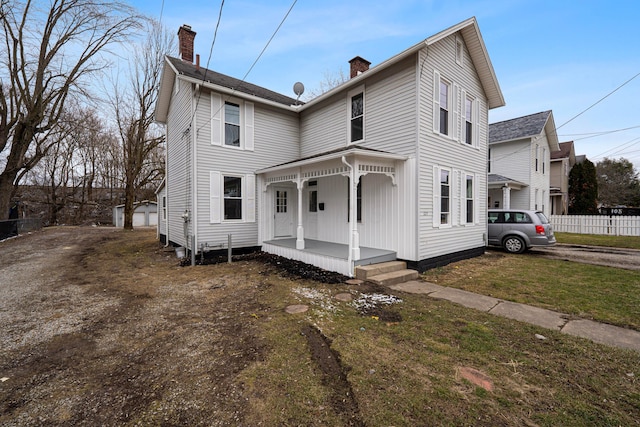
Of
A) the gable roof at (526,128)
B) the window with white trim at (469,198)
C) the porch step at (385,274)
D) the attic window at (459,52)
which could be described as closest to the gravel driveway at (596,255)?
the window with white trim at (469,198)

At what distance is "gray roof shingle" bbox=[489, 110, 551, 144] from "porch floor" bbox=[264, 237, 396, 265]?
14140mm

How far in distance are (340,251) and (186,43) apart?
36.2ft

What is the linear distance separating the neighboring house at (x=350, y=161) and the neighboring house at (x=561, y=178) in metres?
16.3

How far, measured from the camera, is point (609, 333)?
373cm

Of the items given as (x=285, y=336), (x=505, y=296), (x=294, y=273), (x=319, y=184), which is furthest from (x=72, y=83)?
(x=505, y=296)

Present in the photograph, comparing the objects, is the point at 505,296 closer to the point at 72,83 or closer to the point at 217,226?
the point at 217,226

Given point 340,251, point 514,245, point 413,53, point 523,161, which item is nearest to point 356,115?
point 413,53

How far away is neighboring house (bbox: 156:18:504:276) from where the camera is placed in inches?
285

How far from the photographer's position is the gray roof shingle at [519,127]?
52.3 ft

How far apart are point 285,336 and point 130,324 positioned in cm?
245

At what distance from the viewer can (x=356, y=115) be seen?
29.3ft

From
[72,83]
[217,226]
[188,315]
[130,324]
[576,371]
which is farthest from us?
[72,83]

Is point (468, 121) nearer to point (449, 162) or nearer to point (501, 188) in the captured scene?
point (449, 162)

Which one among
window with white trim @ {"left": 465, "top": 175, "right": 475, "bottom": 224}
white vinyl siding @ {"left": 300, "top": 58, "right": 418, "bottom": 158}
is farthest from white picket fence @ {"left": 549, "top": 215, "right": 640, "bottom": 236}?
white vinyl siding @ {"left": 300, "top": 58, "right": 418, "bottom": 158}
